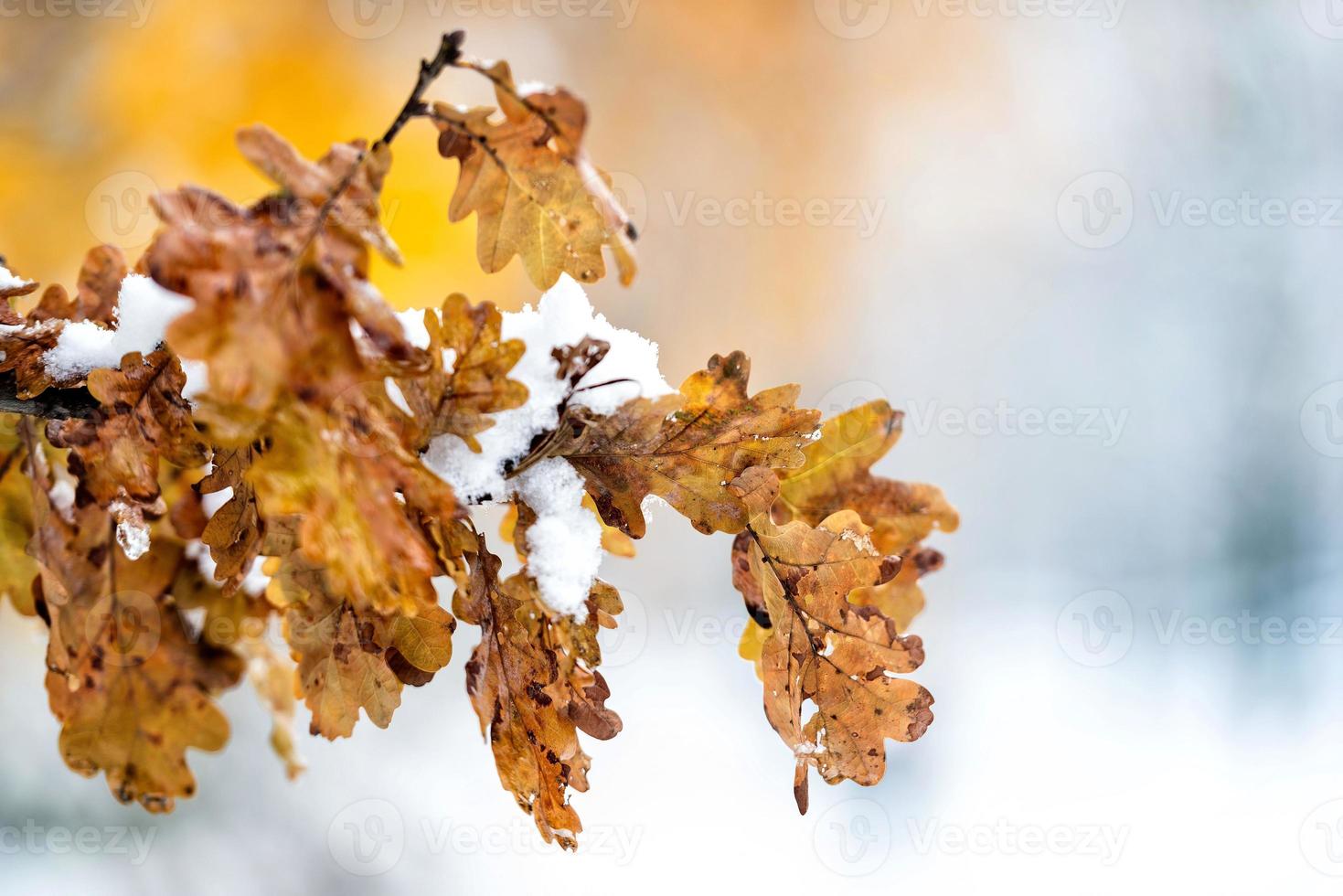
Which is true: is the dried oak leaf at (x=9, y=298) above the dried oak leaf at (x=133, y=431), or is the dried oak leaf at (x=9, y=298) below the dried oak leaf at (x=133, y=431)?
above

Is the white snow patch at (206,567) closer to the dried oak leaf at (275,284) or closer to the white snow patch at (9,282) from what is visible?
the white snow patch at (9,282)

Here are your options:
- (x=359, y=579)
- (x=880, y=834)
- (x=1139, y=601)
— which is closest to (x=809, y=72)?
(x=1139, y=601)

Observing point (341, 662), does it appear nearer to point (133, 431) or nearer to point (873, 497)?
point (133, 431)

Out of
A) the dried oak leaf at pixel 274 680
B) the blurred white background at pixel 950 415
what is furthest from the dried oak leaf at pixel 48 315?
the blurred white background at pixel 950 415

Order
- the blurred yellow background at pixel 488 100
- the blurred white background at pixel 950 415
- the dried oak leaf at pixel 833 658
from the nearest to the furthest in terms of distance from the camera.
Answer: the dried oak leaf at pixel 833 658
the blurred white background at pixel 950 415
the blurred yellow background at pixel 488 100

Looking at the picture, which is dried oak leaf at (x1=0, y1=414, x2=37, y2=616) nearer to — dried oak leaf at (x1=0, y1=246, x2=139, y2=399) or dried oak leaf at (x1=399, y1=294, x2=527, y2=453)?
dried oak leaf at (x1=0, y1=246, x2=139, y2=399)

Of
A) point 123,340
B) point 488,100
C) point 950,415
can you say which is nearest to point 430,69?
point 123,340

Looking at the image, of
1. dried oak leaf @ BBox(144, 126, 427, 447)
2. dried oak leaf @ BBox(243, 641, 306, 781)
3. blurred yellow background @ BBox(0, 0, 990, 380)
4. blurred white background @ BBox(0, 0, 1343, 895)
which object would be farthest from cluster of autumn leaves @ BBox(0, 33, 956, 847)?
blurred white background @ BBox(0, 0, 1343, 895)
